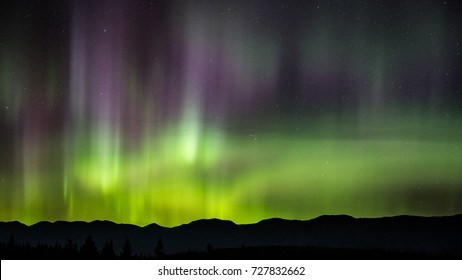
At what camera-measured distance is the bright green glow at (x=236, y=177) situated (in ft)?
15.3

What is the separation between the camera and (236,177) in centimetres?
470

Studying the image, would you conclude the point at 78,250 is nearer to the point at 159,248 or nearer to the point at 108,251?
the point at 108,251

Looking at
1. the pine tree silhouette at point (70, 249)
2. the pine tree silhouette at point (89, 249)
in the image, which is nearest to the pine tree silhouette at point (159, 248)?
the pine tree silhouette at point (89, 249)

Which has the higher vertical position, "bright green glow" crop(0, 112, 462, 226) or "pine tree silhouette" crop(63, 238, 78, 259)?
"bright green glow" crop(0, 112, 462, 226)

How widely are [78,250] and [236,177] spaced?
3.88ft

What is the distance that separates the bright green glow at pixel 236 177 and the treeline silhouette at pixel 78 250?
0.18 meters

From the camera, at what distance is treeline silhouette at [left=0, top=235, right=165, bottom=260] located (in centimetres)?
470

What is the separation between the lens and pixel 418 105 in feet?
15.3

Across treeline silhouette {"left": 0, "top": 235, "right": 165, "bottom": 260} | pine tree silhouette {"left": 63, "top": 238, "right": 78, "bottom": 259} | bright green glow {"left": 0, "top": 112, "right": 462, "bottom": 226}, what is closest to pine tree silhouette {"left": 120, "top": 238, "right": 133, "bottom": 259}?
treeline silhouette {"left": 0, "top": 235, "right": 165, "bottom": 260}

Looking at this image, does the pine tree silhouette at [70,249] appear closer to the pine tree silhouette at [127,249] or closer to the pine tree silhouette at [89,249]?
the pine tree silhouette at [89,249]

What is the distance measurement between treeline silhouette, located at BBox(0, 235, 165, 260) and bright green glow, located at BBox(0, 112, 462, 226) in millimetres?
177

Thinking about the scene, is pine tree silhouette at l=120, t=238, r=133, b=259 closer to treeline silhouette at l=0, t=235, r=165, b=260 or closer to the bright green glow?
treeline silhouette at l=0, t=235, r=165, b=260

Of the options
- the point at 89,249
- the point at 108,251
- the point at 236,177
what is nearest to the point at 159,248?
the point at 108,251

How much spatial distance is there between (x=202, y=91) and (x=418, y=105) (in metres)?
1.46
